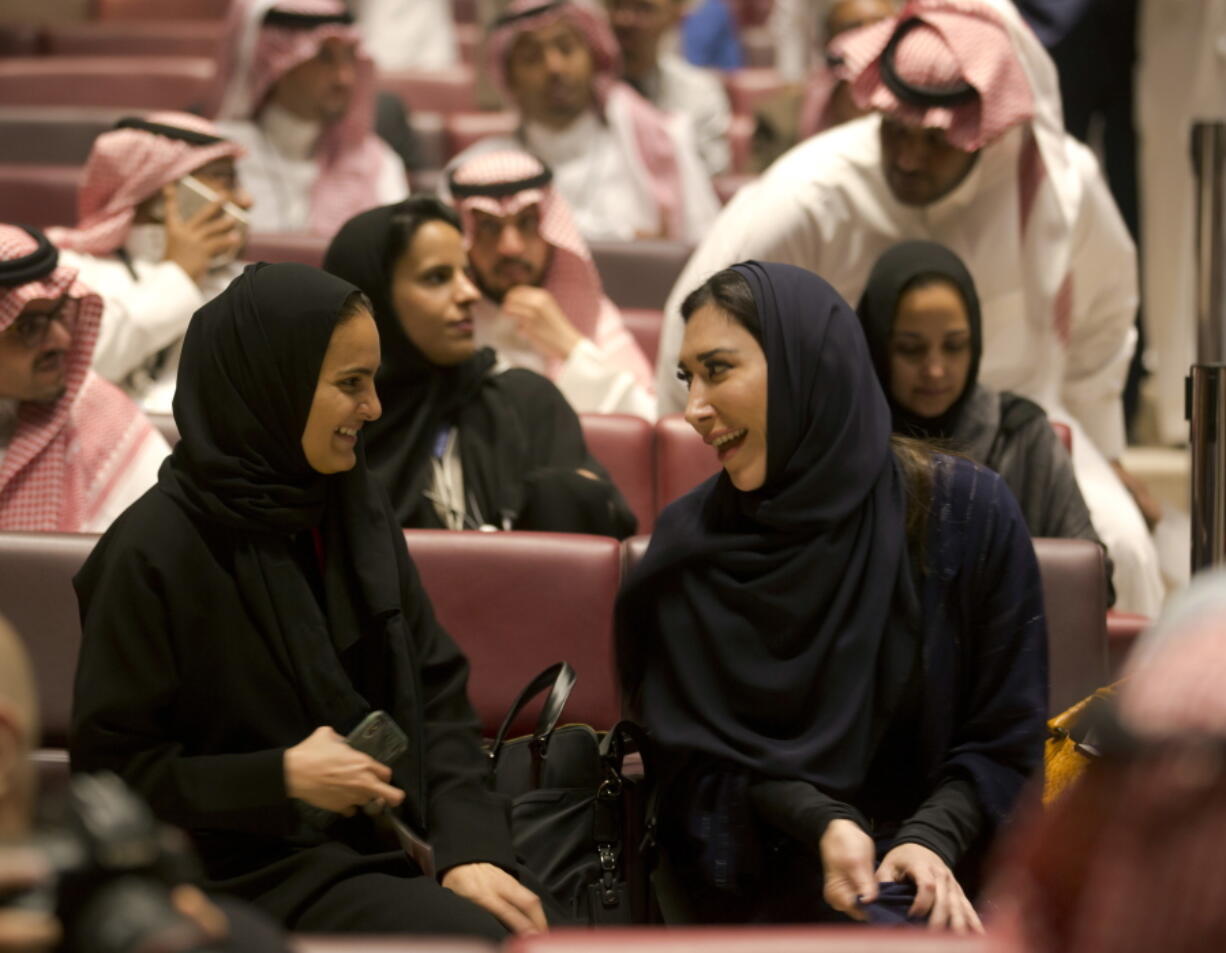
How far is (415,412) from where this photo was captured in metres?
2.87

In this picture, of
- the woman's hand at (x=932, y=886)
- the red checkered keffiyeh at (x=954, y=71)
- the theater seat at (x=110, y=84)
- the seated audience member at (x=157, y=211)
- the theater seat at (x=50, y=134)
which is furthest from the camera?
the theater seat at (x=110, y=84)

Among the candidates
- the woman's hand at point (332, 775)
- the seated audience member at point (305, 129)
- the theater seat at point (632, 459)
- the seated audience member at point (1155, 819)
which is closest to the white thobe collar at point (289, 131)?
the seated audience member at point (305, 129)

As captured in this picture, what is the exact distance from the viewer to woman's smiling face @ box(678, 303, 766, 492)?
79.7 inches

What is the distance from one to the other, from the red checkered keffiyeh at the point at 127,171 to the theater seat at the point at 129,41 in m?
2.69

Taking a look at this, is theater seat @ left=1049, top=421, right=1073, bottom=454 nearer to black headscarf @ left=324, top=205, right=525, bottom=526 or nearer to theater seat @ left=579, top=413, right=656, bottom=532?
theater seat @ left=579, top=413, right=656, bottom=532

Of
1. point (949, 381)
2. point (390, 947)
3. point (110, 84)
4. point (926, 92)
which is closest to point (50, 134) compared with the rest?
point (110, 84)

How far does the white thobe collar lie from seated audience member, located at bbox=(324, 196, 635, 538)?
175 cm

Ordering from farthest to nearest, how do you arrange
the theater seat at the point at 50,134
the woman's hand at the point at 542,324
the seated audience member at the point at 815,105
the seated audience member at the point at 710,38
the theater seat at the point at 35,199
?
the seated audience member at the point at 710,38
the theater seat at the point at 50,134
the seated audience member at the point at 815,105
the theater seat at the point at 35,199
the woman's hand at the point at 542,324

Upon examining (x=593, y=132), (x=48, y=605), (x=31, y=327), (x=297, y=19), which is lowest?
(x=48, y=605)

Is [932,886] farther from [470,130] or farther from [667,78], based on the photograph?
[667,78]

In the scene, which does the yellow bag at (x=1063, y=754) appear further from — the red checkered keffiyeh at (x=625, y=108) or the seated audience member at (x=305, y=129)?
the red checkered keffiyeh at (x=625, y=108)

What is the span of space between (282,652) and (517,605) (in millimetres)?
518

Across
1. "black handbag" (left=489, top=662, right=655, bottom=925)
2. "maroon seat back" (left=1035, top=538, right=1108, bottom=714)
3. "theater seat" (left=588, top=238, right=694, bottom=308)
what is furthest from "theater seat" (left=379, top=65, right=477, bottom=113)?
"black handbag" (left=489, top=662, right=655, bottom=925)

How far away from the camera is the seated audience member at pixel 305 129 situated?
452 centimetres
